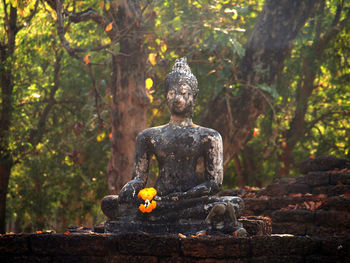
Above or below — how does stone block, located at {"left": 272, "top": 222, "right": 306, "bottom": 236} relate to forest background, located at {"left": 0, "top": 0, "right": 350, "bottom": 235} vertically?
below

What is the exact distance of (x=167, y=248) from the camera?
4.98 meters

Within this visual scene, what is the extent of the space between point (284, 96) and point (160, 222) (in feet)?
30.6

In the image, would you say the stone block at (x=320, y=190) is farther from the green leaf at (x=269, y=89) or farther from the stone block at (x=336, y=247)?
the stone block at (x=336, y=247)

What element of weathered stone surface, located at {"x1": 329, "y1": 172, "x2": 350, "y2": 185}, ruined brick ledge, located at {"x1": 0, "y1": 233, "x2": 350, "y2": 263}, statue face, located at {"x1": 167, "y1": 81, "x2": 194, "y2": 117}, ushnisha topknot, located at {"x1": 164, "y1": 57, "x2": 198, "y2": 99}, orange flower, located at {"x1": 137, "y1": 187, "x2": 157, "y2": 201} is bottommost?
ruined brick ledge, located at {"x1": 0, "y1": 233, "x2": 350, "y2": 263}

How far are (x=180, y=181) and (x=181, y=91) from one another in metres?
1.06

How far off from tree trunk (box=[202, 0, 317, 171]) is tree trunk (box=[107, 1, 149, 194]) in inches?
78.9

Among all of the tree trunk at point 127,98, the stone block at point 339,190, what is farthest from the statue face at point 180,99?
the stone block at point 339,190

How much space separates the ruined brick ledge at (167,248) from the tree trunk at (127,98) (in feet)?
13.2

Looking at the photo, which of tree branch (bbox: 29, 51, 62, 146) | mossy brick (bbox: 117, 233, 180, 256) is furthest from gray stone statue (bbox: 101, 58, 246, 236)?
tree branch (bbox: 29, 51, 62, 146)

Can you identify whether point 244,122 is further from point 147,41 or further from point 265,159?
point 265,159

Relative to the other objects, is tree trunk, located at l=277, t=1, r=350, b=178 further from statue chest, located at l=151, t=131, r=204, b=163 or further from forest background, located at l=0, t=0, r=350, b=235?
statue chest, located at l=151, t=131, r=204, b=163

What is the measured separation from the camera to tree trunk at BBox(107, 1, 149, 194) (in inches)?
363

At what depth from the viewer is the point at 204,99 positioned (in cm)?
1445

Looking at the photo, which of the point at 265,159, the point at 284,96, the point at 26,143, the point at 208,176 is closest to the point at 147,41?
the point at 208,176
